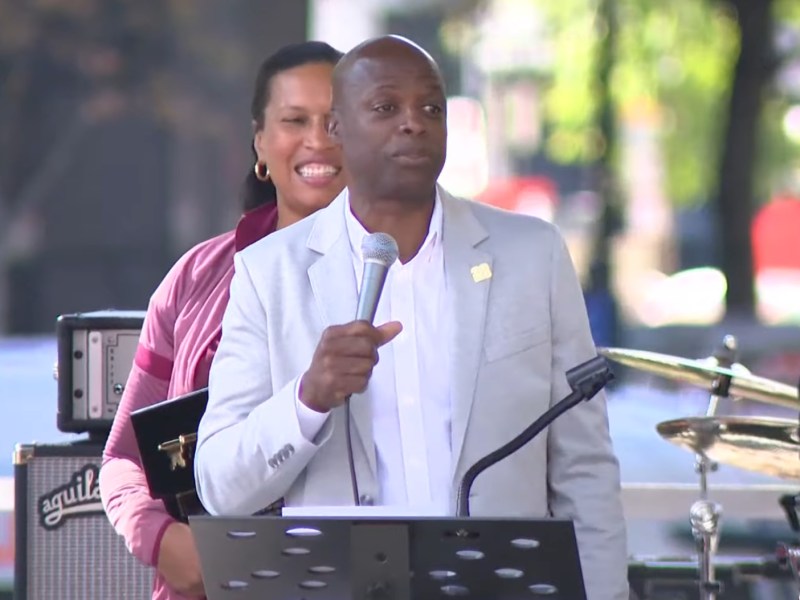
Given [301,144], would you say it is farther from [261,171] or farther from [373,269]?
[373,269]

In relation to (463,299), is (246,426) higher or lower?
lower

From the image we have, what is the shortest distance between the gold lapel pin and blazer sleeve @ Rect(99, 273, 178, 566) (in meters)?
1.01

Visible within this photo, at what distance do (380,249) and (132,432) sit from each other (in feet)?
4.41

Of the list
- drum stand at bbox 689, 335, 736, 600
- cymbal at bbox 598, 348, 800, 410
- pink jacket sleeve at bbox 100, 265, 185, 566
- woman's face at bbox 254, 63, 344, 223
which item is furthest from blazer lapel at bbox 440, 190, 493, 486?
drum stand at bbox 689, 335, 736, 600

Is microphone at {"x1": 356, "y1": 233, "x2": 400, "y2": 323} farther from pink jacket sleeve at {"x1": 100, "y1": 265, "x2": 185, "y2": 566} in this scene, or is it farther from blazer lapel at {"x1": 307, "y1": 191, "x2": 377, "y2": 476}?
pink jacket sleeve at {"x1": 100, "y1": 265, "x2": 185, "y2": 566}

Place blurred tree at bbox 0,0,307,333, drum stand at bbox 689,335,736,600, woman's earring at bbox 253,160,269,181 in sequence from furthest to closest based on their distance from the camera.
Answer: blurred tree at bbox 0,0,307,333 < drum stand at bbox 689,335,736,600 < woman's earring at bbox 253,160,269,181

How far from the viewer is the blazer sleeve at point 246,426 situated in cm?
315

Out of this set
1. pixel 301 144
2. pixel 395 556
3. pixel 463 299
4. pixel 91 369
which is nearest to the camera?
pixel 395 556

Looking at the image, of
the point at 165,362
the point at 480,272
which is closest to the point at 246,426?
the point at 480,272

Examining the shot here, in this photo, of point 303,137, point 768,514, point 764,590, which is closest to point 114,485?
point 303,137

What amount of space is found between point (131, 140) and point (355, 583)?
549 inches

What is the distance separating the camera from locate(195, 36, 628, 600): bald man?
3.24 metres

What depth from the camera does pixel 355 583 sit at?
293cm

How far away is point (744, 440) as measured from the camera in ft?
15.1
